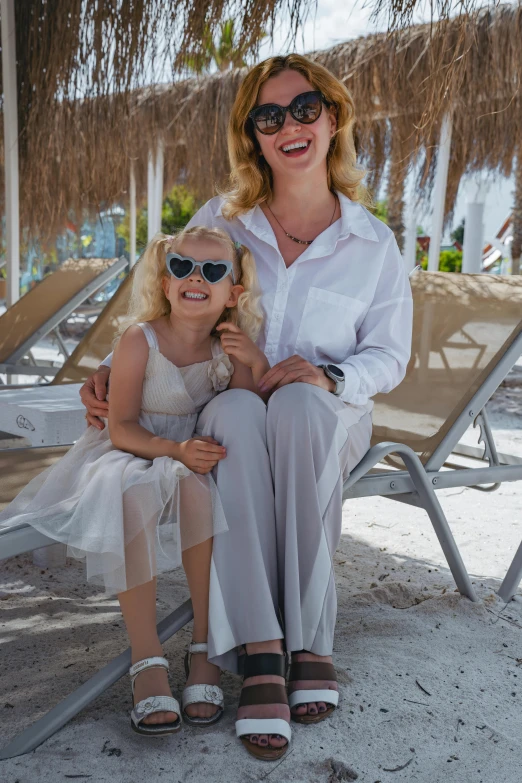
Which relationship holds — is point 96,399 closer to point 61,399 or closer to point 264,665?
point 264,665

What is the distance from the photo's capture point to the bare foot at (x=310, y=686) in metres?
1.71

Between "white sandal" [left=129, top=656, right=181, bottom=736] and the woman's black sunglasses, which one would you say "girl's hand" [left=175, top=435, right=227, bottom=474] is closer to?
"white sandal" [left=129, top=656, right=181, bottom=736]

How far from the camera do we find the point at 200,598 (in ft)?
5.73

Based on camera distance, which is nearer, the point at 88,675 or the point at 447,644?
the point at 88,675

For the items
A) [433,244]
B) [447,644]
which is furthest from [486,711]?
[433,244]

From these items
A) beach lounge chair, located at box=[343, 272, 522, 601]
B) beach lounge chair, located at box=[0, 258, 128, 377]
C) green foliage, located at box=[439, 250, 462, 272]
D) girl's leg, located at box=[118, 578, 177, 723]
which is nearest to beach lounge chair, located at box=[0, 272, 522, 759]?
beach lounge chair, located at box=[343, 272, 522, 601]

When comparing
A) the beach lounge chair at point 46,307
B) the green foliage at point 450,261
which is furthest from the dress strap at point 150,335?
the green foliage at point 450,261

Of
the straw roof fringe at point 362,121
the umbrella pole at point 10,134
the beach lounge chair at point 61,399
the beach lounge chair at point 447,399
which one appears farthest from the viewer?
the straw roof fringe at point 362,121

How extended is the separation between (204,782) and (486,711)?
706 mm

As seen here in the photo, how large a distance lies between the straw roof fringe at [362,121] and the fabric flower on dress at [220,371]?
1.28 meters

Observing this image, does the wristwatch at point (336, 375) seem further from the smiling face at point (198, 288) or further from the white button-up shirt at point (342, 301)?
the smiling face at point (198, 288)

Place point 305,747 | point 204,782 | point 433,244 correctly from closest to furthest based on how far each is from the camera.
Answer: point 204,782, point 305,747, point 433,244

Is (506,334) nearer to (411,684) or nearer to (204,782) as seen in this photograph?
(411,684)

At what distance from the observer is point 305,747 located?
1633 millimetres
